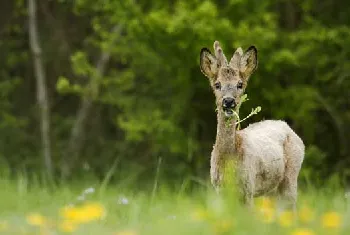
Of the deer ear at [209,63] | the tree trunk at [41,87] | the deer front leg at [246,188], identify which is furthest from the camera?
the tree trunk at [41,87]

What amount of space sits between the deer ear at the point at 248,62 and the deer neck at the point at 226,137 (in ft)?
1.70

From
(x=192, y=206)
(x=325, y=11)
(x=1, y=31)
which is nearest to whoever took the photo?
(x=192, y=206)

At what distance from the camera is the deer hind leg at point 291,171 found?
28.5ft

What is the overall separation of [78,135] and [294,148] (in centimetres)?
1316

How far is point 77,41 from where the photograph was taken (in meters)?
23.6

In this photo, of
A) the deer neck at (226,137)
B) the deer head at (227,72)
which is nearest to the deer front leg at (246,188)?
the deer neck at (226,137)

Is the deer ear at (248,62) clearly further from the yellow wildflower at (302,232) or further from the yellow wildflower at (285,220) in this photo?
the yellow wildflower at (302,232)

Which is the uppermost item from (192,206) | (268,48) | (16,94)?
(16,94)

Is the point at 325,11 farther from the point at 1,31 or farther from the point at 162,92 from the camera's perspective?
the point at 1,31

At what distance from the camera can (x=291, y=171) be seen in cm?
880

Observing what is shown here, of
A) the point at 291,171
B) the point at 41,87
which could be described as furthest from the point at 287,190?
the point at 41,87

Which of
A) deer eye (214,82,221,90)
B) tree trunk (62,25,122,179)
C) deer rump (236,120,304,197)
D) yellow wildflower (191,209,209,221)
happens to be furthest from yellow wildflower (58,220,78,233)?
tree trunk (62,25,122,179)

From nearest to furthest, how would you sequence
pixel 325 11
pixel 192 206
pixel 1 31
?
pixel 192 206
pixel 325 11
pixel 1 31

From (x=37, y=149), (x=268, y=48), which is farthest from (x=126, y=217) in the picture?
(x=37, y=149)
